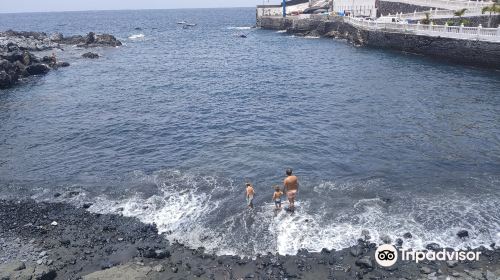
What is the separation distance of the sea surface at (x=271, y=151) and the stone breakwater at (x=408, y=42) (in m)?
1.81

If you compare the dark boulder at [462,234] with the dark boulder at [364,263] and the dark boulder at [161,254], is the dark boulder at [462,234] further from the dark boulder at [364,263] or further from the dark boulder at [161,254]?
the dark boulder at [161,254]

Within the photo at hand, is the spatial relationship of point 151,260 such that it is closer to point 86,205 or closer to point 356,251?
point 86,205

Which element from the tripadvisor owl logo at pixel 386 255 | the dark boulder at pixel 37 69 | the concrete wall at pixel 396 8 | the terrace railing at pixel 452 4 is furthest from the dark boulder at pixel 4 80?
the concrete wall at pixel 396 8

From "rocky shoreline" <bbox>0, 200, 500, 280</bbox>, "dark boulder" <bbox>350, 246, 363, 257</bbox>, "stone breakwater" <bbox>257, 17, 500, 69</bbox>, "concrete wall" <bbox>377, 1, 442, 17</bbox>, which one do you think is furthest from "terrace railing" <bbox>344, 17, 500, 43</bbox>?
"dark boulder" <bbox>350, 246, 363, 257</bbox>

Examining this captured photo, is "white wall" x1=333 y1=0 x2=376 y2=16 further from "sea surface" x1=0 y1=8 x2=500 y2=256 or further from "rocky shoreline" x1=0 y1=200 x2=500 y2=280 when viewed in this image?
"rocky shoreline" x1=0 y1=200 x2=500 y2=280

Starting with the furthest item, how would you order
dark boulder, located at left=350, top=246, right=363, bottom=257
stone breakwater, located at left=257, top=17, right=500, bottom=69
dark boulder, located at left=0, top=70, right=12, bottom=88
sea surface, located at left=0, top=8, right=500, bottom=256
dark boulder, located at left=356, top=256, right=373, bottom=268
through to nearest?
dark boulder, located at left=0, top=70, right=12, bottom=88 → stone breakwater, located at left=257, top=17, right=500, bottom=69 → sea surface, located at left=0, top=8, right=500, bottom=256 → dark boulder, located at left=350, top=246, right=363, bottom=257 → dark boulder, located at left=356, top=256, right=373, bottom=268

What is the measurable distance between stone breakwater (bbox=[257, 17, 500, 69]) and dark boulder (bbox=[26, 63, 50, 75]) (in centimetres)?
4962

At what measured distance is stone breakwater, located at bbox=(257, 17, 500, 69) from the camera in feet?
140

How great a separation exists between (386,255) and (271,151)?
1177 cm

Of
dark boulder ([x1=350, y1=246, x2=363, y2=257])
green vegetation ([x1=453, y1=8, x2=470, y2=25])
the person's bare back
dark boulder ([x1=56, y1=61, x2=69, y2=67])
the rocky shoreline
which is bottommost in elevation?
the rocky shoreline

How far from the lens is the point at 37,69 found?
52406 millimetres

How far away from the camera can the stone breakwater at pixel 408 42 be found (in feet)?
140

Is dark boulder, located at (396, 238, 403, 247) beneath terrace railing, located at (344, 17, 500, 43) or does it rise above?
beneath

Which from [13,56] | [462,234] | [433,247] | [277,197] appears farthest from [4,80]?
[462,234]
